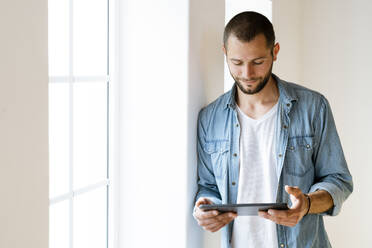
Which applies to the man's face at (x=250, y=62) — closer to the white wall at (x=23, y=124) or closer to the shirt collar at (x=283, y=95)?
the shirt collar at (x=283, y=95)

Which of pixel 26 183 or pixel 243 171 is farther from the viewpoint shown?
pixel 243 171

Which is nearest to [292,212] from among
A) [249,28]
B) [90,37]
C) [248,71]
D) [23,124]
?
[248,71]

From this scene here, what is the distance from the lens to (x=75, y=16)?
1812mm

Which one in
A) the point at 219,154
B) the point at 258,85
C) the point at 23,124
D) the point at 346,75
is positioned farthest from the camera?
the point at 346,75

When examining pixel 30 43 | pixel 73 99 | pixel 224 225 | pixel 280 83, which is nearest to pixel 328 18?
pixel 280 83

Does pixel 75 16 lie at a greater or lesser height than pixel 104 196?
greater

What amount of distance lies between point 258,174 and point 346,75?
2.48 meters

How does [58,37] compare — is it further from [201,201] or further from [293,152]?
[293,152]

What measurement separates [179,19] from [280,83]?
47 cm

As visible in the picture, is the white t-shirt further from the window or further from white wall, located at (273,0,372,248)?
white wall, located at (273,0,372,248)

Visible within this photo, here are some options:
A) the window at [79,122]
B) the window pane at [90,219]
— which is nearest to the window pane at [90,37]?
the window at [79,122]

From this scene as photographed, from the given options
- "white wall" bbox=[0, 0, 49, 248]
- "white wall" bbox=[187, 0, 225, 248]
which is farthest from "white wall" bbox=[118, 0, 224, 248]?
"white wall" bbox=[0, 0, 49, 248]

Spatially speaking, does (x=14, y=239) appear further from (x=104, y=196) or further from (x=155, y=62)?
(x=155, y=62)

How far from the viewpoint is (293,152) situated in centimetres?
210
